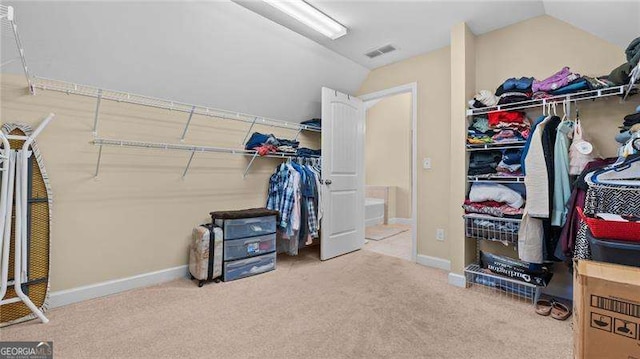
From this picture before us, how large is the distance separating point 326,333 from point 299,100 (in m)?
2.58

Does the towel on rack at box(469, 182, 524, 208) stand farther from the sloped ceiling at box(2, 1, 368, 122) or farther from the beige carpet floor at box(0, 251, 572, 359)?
the sloped ceiling at box(2, 1, 368, 122)

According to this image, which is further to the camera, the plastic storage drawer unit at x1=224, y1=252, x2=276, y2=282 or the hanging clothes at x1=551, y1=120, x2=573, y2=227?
the plastic storage drawer unit at x1=224, y1=252, x2=276, y2=282

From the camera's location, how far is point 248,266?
2621mm

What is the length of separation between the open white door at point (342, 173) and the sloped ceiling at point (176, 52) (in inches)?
19.9

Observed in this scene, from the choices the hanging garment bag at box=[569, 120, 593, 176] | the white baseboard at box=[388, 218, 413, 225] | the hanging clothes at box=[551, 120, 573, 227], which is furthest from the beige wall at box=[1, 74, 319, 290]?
the white baseboard at box=[388, 218, 413, 225]

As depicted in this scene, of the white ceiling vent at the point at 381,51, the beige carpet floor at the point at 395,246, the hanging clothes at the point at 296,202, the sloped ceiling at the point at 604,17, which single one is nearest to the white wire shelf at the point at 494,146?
the sloped ceiling at the point at 604,17

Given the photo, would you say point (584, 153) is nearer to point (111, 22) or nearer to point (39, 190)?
point (111, 22)

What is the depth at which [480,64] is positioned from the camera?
266 centimetres

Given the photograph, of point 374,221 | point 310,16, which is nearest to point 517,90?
point 310,16

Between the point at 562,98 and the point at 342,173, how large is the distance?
211cm

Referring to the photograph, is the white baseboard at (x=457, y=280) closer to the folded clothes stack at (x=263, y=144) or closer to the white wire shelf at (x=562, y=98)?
the white wire shelf at (x=562, y=98)

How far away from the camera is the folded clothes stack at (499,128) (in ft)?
7.27

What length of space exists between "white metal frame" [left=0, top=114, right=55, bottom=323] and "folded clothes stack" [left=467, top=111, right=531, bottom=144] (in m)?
3.24

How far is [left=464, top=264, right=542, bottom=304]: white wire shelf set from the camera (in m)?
2.11
